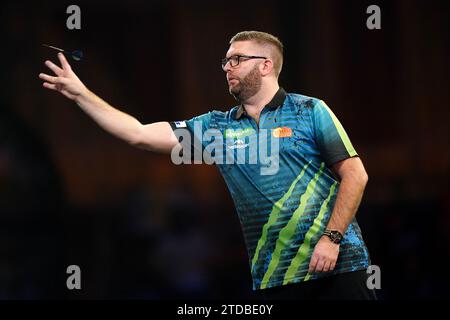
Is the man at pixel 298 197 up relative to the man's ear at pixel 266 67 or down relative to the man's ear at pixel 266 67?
down

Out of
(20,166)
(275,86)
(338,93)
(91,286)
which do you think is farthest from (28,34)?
(275,86)

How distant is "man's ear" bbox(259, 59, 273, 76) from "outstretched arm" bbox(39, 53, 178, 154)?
597mm

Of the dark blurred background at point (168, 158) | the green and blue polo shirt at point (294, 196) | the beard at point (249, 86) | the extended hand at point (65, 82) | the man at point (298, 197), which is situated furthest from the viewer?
the dark blurred background at point (168, 158)

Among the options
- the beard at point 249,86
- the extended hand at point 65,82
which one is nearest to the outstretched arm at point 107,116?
the extended hand at point 65,82

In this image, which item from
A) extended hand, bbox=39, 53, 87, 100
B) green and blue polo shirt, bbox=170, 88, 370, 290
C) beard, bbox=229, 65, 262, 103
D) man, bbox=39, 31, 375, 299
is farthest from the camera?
beard, bbox=229, 65, 262, 103

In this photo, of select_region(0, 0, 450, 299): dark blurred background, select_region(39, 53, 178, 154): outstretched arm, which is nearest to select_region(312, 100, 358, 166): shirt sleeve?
select_region(39, 53, 178, 154): outstretched arm

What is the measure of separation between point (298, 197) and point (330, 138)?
0.35m

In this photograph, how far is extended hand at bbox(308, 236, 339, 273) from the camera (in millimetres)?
4301

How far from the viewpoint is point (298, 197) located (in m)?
4.47

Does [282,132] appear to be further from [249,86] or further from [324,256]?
[324,256]

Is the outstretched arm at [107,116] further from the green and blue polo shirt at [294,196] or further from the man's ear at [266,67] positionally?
the man's ear at [266,67]

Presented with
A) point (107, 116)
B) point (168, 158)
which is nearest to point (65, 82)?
point (107, 116)

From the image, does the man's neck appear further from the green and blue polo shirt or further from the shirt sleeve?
the shirt sleeve

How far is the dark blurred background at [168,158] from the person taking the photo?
26.0ft
